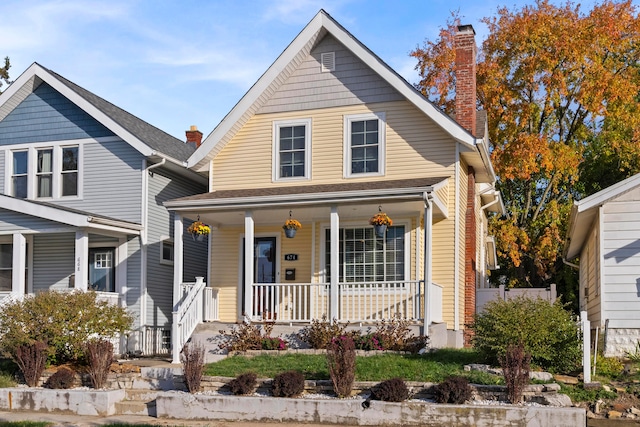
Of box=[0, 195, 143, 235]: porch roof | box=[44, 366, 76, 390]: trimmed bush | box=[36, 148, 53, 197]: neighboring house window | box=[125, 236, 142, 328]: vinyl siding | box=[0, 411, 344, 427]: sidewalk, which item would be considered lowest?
box=[0, 411, 344, 427]: sidewalk

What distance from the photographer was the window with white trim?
20891 millimetres

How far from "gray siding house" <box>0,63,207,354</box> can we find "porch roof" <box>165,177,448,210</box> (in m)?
3.06

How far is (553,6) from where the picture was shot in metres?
28.3

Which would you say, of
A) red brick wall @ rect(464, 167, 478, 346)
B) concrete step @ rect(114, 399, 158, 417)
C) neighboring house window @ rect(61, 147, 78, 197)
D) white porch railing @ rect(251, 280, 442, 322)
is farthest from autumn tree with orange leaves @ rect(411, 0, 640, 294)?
concrete step @ rect(114, 399, 158, 417)

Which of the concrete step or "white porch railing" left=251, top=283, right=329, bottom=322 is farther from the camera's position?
"white porch railing" left=251, top=283, right=329, bottom=322

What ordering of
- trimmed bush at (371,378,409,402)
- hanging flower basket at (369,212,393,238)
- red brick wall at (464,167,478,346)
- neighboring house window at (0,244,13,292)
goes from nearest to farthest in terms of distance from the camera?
trimmed bush at (371,378,409,402), hanging flower basket at (369,212,393,238), red brick wall at (464,167,478,346), neighboring house window at (0,244,13,292)

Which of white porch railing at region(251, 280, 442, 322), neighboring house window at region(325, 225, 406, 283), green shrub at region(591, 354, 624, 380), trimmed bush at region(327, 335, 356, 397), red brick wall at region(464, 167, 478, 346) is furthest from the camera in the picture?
red brick wall at region(464, 167, 478, 346)

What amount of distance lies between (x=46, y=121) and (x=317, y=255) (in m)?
8.62

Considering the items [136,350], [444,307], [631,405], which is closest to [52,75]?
[136,350]

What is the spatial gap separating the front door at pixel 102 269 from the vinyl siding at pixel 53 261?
1.85ft

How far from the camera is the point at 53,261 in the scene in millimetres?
20703

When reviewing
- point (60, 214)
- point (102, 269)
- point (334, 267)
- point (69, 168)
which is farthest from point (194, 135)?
point (334, 267)

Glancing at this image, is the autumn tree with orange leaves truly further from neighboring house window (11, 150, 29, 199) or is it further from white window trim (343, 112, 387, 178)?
neighboring house window (11, 150, 29, 199)

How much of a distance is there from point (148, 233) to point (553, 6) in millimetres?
17365
